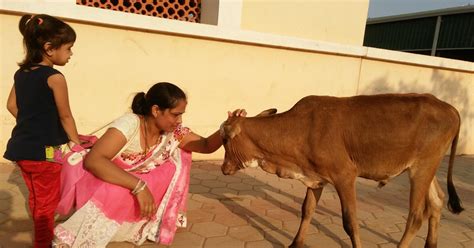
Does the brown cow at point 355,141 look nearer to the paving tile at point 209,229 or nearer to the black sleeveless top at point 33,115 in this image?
the paving tile at point 209,229

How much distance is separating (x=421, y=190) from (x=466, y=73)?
675 cm

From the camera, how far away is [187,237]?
3500mm

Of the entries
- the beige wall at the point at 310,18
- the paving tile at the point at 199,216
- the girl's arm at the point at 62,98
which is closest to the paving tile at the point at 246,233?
the paving tile at the point at 199,216

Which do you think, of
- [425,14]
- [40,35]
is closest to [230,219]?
[40,35]

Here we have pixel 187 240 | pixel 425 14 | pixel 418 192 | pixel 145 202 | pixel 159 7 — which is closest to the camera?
pixel 145 202

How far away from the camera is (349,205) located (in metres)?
3.11

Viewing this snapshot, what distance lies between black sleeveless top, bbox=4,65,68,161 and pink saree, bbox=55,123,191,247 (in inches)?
13.5

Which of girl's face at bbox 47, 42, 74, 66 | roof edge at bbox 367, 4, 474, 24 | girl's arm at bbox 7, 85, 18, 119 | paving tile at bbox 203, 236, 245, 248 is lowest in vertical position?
paving tile at bbox 203, 236, 245, 248

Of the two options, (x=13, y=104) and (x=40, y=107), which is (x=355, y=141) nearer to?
(x=40, y=107)

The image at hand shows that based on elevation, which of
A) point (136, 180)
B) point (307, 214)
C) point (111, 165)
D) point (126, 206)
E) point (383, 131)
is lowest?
point (307, 214)

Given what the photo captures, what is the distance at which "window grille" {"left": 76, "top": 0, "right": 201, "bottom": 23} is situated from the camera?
6325 millimetres

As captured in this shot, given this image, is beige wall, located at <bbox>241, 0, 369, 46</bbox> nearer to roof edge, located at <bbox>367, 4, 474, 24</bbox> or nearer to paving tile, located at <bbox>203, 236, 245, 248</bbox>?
paving tile, located at <bbox>203, 236, 245, 248</bbox>

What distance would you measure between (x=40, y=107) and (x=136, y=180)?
0.80 meters

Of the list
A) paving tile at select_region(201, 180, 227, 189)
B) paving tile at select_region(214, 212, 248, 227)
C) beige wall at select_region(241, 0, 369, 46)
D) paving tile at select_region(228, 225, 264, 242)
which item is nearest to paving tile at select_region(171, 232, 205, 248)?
paving tile at select_region(228, 225, 264, 242)
